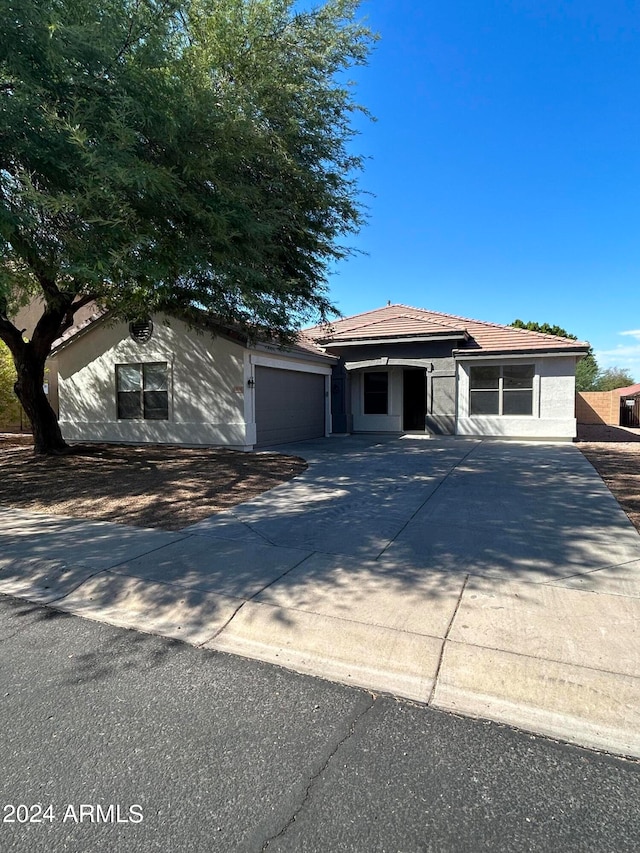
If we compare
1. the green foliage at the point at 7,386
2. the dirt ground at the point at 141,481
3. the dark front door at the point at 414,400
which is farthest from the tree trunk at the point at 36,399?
the dark front door at the point at 414,400

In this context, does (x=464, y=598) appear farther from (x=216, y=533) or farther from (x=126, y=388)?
(x=126, y=388)

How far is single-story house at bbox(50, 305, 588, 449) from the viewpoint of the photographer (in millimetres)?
14109

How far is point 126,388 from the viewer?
51.1 ft

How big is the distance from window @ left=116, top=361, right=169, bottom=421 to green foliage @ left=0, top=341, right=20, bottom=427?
20.1 feet

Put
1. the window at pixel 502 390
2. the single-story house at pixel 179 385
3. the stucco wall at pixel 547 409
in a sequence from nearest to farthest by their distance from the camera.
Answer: the single-story house at pixel 179 385, the stucco wall at pixel 547 409, the window at pixel 502 390

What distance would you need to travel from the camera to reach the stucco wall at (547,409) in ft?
52.1

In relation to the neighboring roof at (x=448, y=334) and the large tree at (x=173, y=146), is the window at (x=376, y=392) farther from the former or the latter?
the large tree at (x=173, y=146)

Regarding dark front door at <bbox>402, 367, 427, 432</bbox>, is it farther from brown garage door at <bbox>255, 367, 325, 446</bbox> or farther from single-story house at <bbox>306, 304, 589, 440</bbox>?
brown garage door at <bbox>255, 367, 325, 446</bbox>

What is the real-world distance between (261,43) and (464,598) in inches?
364

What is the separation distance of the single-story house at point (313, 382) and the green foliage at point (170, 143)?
4.29 metres

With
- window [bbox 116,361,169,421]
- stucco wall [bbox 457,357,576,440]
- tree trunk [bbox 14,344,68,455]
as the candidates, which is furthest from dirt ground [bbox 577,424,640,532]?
tree trunk [bbox 14,344,68,455]

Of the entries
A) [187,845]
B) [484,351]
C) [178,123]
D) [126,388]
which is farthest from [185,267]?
[484,351]

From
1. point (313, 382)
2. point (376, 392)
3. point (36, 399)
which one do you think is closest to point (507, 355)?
point (376, 392)

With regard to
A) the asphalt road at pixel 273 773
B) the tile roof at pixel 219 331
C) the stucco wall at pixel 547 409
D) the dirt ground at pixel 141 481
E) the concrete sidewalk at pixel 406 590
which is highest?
the tile roof at pixel 219 331
